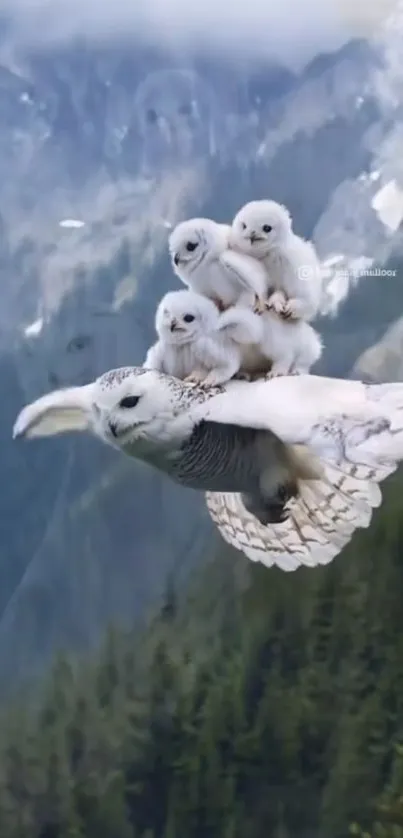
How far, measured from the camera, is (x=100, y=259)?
133cm

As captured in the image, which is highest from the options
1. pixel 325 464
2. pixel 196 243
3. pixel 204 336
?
pixel 196 243

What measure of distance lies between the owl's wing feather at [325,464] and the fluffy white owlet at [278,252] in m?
0.10

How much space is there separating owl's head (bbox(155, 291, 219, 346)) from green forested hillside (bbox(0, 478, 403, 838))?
0.31 meters

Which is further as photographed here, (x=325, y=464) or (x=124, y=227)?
(x=124, y=227)

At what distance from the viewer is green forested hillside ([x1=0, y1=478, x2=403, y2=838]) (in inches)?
52.0

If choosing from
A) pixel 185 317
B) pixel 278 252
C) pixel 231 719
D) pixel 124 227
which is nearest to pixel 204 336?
pixel 185 317

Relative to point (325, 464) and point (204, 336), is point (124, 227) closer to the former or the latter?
point (204, 336)

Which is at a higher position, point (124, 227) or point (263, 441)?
point (124, 227)

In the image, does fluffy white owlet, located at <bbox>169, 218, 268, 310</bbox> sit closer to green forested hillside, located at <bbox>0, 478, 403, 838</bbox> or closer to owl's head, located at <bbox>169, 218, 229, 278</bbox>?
owl's head, located at <bbox>169, 218, 229, 278</bbox>

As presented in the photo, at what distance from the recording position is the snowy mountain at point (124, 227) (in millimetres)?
1307

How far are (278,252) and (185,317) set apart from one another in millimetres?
137

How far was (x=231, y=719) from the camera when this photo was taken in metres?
1.33

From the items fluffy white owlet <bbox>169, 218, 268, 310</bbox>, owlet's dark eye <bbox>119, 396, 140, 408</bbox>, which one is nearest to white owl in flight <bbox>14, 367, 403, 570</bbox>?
owlet's dark eye <bbox>119, 396, 140, 408</bbox>

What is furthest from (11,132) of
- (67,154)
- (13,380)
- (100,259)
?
(13,380)
